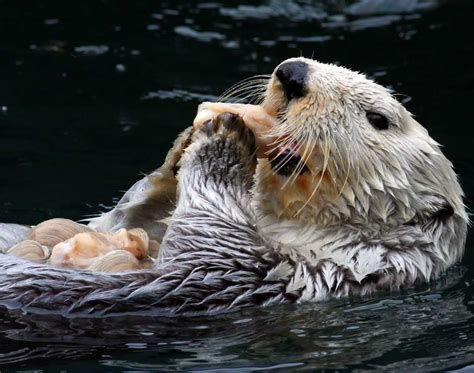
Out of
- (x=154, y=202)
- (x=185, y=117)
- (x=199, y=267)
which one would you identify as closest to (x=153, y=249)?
(x=154, y=202)

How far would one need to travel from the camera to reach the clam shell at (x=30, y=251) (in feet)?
19.5

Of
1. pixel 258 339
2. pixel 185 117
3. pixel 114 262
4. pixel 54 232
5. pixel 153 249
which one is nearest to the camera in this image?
pixel 258 339

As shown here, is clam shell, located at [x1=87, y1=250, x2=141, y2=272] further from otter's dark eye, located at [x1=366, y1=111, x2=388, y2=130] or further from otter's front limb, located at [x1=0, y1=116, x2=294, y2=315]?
otter's dark eye, located at [x1=366, y1=111, x2=388, y2=130]

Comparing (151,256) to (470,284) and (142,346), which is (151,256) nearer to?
(142,346)

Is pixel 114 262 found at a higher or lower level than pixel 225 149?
lower

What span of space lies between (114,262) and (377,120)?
1687mm

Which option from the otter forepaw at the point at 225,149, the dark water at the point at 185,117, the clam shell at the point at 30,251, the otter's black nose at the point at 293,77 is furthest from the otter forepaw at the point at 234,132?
the clam shell at the point at 30,251

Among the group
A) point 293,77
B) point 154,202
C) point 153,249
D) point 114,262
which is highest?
point 293,77

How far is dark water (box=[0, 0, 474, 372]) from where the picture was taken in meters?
5.38

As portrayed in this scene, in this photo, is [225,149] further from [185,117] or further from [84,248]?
[185,117]

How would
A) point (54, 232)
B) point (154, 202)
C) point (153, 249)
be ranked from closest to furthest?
1. point (54, 232)
2. point (153, 249)
3. point (154, 202)

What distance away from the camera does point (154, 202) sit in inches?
258

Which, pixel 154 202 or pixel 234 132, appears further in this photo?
pixel 154 202

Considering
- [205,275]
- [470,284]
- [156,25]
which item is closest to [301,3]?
[156,25]
